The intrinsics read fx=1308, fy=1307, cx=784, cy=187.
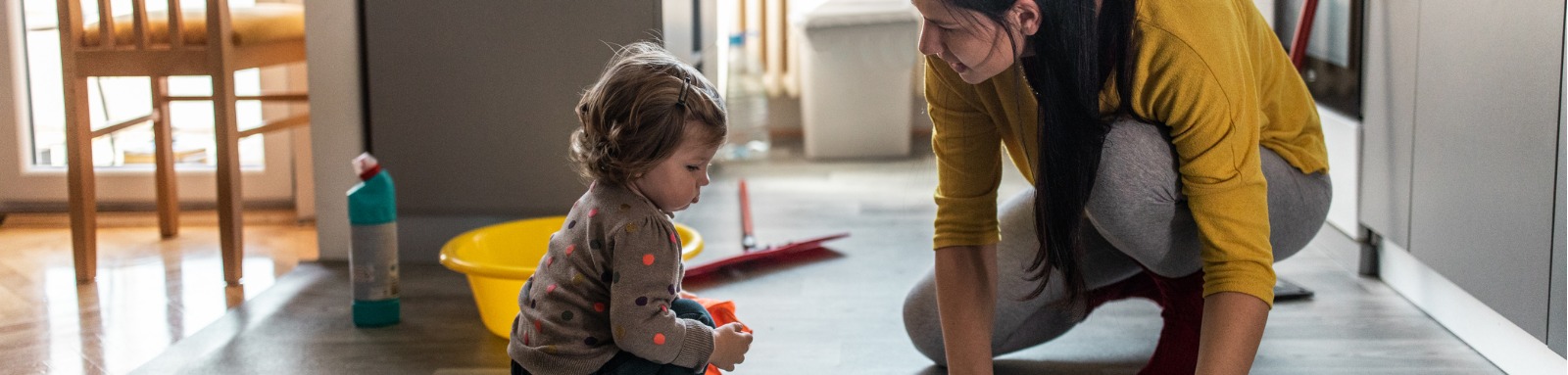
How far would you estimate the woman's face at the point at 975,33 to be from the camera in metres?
1.07

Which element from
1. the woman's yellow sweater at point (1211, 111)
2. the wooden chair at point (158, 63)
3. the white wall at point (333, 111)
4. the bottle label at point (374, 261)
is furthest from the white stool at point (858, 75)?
the woman's yellow sweater at point (1211, 111)

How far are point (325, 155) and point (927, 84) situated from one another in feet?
4.13

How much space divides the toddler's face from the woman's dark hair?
261mm

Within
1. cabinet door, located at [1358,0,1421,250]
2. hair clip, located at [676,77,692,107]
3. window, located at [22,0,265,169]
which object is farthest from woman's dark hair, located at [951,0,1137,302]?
window, located at [22,0,265,169]

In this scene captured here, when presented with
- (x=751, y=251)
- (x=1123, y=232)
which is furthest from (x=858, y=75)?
(x=1123, y=232)

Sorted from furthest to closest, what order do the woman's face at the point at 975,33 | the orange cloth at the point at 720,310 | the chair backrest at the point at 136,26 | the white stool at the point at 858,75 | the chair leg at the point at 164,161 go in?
the white stool at the point at 858,75 < the chair leg at the point at 164,161 < the chair backrest at the point at 136,26 < the orange cloth at the point at 720,310 < the woman's face at the point at 975,33

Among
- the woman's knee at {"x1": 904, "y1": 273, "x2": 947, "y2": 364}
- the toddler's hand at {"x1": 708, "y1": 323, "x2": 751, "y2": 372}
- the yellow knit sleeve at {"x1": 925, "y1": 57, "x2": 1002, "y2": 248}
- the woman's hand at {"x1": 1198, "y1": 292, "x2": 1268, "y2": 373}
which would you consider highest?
the yellow knit sleeve at {"x1": 925, "y1": 57, "x2": 1002, "y2": 248}

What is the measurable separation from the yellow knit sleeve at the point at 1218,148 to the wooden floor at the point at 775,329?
477 millimetres

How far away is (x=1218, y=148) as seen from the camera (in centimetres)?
113

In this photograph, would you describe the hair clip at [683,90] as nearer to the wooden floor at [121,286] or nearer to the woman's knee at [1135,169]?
the woman's knee at [1135,169]

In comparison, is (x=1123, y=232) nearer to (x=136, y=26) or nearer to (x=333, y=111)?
(x=333, y=111)

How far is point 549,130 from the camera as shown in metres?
2.14

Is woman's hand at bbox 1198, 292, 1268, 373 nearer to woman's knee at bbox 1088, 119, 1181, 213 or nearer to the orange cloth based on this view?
woman's knee at bbox 1088, 119, 1181, 213

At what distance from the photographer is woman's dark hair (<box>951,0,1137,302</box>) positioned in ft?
3.57
